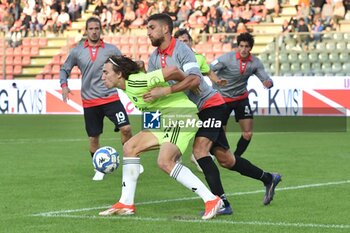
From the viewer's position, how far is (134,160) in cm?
1045

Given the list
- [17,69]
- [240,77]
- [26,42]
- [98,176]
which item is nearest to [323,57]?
[17,69]

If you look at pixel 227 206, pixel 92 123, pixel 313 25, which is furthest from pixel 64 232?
pixel 313 25

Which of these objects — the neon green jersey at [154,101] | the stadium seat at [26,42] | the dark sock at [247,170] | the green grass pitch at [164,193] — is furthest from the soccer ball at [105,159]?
the stadium seat at [26,42]

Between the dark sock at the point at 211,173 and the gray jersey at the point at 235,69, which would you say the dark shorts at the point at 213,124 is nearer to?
the dark sock at the point at 211,173

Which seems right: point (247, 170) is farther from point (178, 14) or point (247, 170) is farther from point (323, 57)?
point (178, 14)

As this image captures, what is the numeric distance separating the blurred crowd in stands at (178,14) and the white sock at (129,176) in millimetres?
22064

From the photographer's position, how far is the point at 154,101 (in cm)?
1032

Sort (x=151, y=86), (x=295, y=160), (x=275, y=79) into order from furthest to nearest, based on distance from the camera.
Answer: (x=275, y=79) → (x=295, y=160) → (x=151, y=86)

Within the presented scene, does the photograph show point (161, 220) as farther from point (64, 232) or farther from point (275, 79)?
point (275, 79)

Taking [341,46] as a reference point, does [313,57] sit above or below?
below

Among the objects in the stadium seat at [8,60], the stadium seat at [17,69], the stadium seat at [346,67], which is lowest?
the stadium seat at [17,69]

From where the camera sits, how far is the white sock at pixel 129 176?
10.5m

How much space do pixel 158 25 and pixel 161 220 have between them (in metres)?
2.05

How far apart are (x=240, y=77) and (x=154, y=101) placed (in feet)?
20.4
